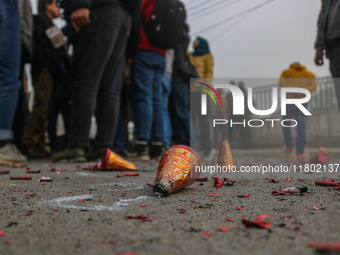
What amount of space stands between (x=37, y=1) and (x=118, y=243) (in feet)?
15.0

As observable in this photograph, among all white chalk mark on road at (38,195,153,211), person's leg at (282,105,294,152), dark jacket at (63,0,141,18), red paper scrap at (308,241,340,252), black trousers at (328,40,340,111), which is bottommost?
white chalk mark on road at (38,195,153,211)

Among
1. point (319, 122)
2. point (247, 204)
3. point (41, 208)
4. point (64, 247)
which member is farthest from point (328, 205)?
point (319, 122)

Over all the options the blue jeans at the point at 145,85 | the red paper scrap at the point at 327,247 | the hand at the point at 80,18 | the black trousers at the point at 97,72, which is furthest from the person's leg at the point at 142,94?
the red paper scrap at the point at 327,247

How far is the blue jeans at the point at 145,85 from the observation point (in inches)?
149

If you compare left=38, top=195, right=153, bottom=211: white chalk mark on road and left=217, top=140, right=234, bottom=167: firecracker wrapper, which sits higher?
left=217, top=140, right=234, bottom=167: firecracker wrapper

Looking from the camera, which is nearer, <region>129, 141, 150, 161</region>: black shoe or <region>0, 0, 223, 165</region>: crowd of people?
<region>0, 0, 223, 165</region>: crowd of people

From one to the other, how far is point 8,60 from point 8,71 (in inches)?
3.4

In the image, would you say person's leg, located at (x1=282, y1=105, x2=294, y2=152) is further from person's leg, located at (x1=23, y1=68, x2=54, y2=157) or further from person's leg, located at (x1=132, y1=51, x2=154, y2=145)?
person's leg, located at (x1=23, y1=68, x2=54, y2=157)

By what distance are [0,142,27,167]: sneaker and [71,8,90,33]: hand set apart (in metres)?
1.22

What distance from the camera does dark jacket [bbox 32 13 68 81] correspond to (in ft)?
14.1

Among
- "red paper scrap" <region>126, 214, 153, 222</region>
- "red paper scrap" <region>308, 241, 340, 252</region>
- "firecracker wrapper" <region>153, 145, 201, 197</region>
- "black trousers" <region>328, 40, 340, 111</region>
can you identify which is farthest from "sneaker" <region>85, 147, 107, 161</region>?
"red paper scrap" <region>308, 241, 340, 252</region>

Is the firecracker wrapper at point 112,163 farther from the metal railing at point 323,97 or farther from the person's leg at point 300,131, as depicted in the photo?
the metal railing at point 323,97

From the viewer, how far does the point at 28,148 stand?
4.37m

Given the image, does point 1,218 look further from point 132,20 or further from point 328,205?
point 132,20
